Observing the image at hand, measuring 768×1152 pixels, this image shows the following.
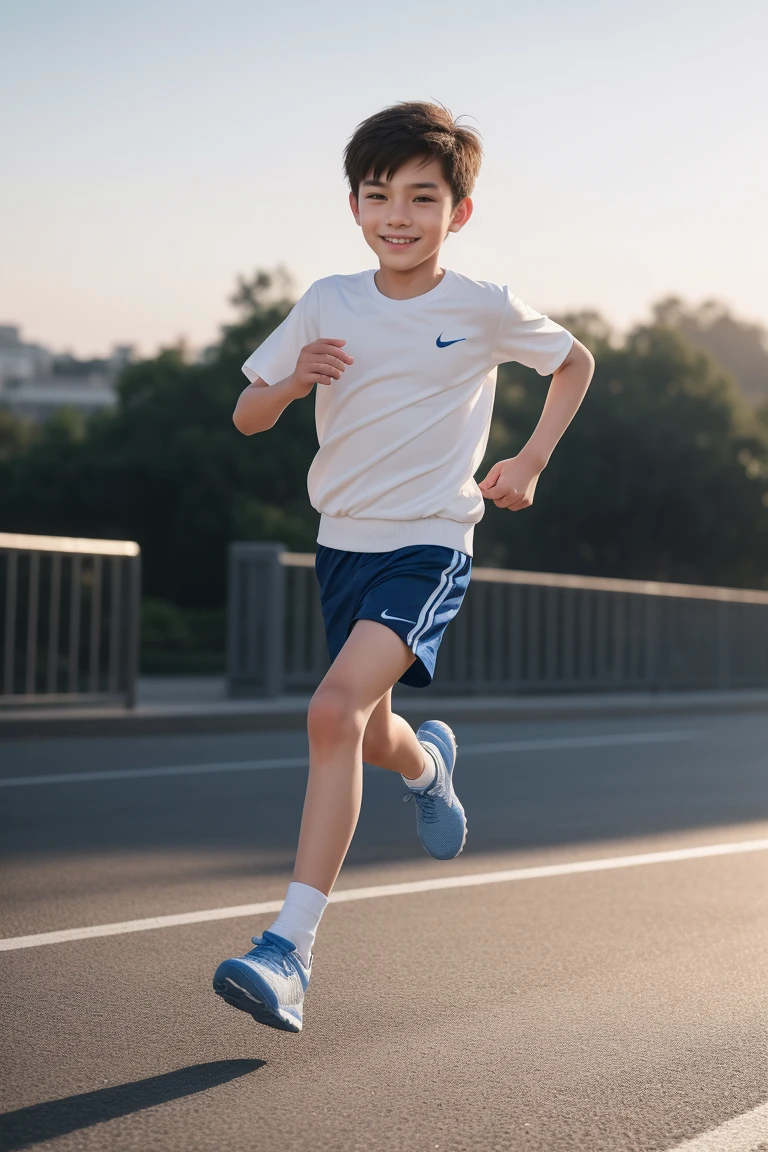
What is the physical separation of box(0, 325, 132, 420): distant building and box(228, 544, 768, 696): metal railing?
110 m

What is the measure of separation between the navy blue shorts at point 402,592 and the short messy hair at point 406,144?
0.88m

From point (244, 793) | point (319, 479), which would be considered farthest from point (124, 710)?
point (319, 479)

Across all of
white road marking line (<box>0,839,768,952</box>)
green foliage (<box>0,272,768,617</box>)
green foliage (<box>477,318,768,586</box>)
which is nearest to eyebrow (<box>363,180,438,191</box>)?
white road marking line (<box>0,839,768,952</box>)

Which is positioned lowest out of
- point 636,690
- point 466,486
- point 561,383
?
point 636,690

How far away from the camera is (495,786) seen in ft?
27.8

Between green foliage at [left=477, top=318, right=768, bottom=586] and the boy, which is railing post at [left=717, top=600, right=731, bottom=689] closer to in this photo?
the boy

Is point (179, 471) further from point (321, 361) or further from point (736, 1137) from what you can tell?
point (736, 1137)

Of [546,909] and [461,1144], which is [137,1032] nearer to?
[461,1144]

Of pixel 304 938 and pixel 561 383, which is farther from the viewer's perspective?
pixel 561 383

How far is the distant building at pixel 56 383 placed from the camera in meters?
136

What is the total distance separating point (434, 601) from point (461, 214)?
0.97 m

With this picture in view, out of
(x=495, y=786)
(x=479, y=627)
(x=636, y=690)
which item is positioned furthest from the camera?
(x=636, y=690)

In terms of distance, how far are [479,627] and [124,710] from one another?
5552 millimetres

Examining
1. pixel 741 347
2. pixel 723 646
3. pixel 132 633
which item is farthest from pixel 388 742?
pixel 741 347
